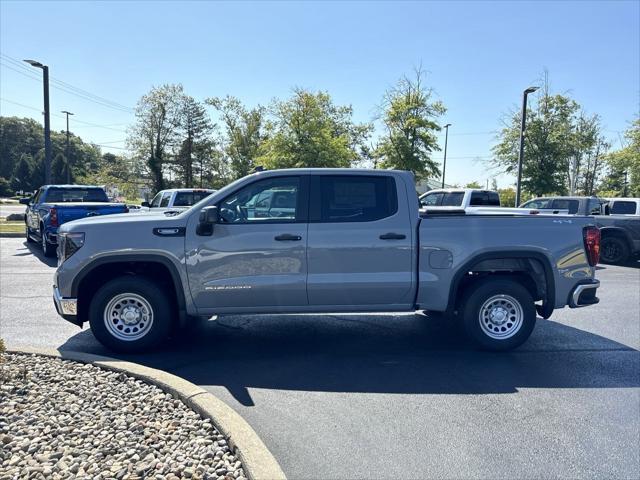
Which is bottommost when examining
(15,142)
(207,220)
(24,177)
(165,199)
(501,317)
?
(501,317)

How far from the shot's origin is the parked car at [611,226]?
13.2m

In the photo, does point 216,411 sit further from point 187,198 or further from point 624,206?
point 624,206

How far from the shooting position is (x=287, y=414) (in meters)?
3.97

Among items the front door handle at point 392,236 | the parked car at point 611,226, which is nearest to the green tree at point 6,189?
the parked car at point 611,226

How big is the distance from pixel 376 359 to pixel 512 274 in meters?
1.91

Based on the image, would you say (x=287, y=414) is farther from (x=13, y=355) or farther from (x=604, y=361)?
A: (x=604, y=361)

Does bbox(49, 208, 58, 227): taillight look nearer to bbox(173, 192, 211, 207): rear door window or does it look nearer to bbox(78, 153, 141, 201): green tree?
bbox(173, 192, 211, 207): rear door window

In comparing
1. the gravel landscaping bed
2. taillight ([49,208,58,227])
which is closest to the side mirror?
the gravel landscaping bed

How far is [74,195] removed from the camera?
47.9 ft

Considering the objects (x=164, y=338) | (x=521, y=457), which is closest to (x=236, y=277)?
(x=164, y=338)

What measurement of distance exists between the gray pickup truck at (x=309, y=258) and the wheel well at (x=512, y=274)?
17 mm

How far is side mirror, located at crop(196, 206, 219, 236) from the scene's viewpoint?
16.4 feet

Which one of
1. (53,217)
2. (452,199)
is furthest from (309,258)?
(452,199)

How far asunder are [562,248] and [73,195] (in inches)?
534
